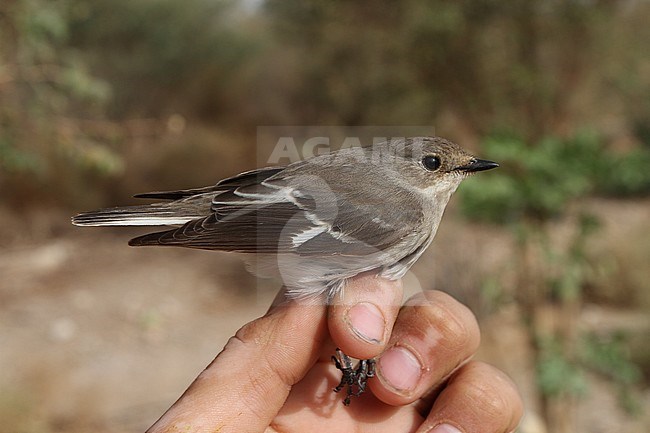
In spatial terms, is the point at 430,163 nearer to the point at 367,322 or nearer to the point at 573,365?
the point at 367,322

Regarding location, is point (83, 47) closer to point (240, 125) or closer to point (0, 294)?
point (240, 125)

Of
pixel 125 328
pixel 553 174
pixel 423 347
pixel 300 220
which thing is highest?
pixel 300 220

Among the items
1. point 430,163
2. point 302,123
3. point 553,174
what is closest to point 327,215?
point 430,163

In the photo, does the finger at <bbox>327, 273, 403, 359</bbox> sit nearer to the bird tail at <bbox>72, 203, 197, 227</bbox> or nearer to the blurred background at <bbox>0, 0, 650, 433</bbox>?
the bird tail at <bbox>72, 203, 197, 227</bbox>

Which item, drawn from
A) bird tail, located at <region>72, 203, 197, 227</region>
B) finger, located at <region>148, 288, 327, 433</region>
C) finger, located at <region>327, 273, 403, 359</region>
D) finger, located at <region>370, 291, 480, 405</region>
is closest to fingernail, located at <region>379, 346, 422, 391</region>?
finger, located at <region>370, 291, 480, 405</region>

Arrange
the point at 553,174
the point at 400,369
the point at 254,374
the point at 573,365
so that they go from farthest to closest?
the point at 573,365 < the point at 553,174 < the point at 400,369 < the point at 254,374

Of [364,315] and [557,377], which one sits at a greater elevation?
[364,315]

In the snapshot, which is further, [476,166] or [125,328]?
[125,328]
